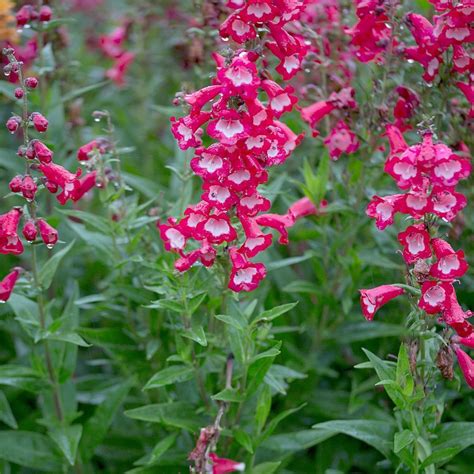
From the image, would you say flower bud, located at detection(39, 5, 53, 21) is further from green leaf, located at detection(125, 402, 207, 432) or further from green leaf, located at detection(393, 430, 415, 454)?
green leaf, located at detection(393, 430, 415, 454)

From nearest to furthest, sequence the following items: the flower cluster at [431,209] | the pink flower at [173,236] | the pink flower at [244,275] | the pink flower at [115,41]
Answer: the flower cluster at [431,209] → the pink flower at [244,275] → the pink flower at [173,236] → the pink flower at [115,41]

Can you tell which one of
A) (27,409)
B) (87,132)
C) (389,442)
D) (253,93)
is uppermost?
(253,93)

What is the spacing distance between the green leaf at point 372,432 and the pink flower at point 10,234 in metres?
1.25

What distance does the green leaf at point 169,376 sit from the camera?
2848mm

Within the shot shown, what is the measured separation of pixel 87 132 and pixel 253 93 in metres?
2.98

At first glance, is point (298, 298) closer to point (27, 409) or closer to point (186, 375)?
point (186, 375)

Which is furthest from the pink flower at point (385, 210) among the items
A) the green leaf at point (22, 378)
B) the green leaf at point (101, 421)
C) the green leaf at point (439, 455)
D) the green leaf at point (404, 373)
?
the green leaf at point (22, 378)

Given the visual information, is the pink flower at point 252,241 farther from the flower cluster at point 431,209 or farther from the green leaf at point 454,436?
the green leaf at point 454,436

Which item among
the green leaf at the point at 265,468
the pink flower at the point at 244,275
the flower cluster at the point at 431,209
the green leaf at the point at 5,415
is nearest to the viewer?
the flower cluster at the point at 431,209

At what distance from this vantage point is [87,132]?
5168 mm

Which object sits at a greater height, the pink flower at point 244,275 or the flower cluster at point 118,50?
the pink flower at point 244,275

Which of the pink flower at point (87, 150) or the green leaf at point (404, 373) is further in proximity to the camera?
the pink flower at point (87, 150)

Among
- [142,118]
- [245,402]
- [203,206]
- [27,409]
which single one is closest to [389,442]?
[245,402]

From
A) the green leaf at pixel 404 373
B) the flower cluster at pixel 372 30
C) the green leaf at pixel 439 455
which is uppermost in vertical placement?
the flower cluster at pixel 372 30
